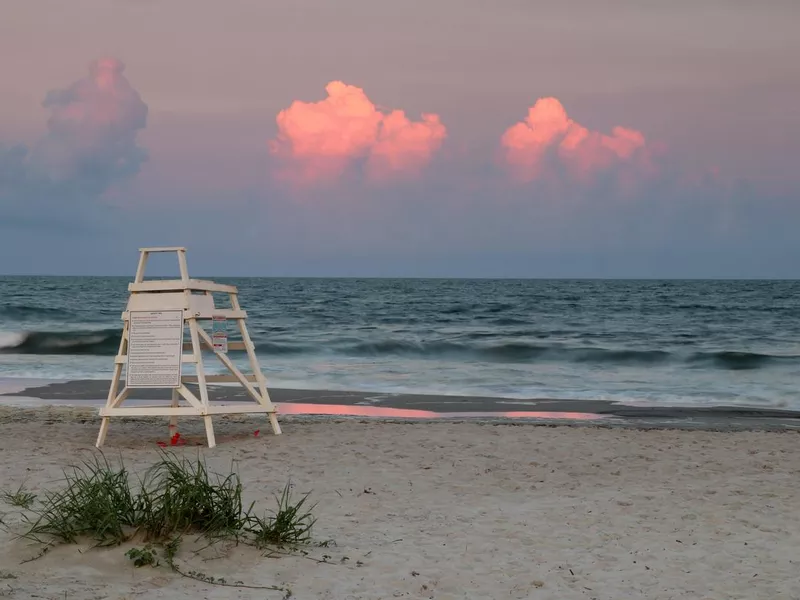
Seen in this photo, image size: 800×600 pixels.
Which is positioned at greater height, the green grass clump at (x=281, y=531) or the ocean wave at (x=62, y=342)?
the green grass clump at (x=281, y=531)

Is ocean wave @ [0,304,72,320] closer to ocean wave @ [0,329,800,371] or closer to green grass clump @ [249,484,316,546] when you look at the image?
ocean wave @ [0,329,800,371]

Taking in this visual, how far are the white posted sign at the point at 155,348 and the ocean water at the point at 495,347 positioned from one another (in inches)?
307

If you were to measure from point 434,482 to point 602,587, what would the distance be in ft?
8.48

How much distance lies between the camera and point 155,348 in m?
8.20

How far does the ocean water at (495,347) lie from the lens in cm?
1694

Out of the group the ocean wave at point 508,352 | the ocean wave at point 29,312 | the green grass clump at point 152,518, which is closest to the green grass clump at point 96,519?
the green grass clump at point 152,518

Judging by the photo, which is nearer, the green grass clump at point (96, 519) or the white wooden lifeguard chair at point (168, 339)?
the green grass clump at point (96, 519)

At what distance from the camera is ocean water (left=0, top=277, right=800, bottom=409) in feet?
55.6

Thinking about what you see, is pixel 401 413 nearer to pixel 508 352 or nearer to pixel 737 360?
pixel 508 352

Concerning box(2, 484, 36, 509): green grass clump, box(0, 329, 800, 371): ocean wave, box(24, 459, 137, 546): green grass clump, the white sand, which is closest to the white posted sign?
the white sand

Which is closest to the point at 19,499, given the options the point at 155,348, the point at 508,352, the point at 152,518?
the point at 152,518

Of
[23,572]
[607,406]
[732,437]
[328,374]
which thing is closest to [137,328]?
[23,572]

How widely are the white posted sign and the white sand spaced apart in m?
0.71

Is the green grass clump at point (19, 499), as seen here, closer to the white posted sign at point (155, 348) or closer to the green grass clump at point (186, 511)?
the green grass clump at point (186, 511)
